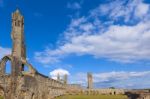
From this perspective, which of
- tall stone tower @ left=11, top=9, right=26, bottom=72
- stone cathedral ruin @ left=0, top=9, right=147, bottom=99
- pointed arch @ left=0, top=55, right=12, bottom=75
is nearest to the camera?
stone cathedral ruin @ left=0, top=9, right=147, bottom=99

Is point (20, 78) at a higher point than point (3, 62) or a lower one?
lower

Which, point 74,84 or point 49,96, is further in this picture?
point 74,84

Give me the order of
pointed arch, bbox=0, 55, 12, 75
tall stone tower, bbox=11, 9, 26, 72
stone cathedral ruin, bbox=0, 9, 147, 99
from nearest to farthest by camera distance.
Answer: stone cathedral ruin, bbox=0, 9, 147, 99 → pointed arch, bbox=0, 55, 12, 75 → tall stone tower, bbox=11, 9, 26, 72

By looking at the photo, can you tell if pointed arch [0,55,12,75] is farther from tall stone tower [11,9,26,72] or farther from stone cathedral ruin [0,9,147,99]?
tall stone tower [11,9,26,72]

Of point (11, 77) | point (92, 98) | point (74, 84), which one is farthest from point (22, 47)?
point (74, 84)

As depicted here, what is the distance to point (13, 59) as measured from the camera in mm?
46219

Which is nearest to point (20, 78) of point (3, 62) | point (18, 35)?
point (3, 62)

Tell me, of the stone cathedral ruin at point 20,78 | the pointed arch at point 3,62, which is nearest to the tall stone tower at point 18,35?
the stone cathedral ruin at point 20,78

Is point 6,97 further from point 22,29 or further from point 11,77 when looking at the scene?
point 22,29

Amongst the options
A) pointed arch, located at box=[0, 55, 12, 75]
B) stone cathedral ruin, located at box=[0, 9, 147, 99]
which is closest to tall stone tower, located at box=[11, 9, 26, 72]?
stone cathedral ruin, located at box=[0, 9, 147, 99]

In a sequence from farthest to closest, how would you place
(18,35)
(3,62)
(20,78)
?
(18,35)
(3,62)
(20,78)

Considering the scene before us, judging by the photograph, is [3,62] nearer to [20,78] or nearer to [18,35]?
[20,78]

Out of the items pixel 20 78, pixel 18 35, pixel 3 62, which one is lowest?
pixel 20 78

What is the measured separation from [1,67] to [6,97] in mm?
5868
